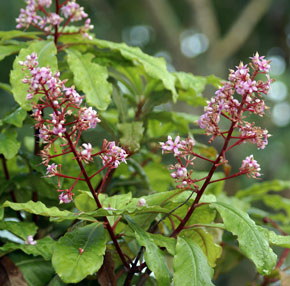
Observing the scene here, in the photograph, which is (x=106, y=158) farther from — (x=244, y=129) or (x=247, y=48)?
(x=247, y=48)

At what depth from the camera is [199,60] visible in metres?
5.04

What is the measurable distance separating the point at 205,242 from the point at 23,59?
578 millimetres

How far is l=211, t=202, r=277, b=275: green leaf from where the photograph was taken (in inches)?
28.3

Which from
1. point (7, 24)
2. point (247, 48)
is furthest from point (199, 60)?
point (247, 48)

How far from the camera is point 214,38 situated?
503 cm

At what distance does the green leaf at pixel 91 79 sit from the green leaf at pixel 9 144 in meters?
0.19

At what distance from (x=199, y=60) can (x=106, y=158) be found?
448 cm

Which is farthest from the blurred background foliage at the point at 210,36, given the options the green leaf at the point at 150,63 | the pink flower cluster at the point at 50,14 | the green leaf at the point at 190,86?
the pink flower cluster at the point at 50,14

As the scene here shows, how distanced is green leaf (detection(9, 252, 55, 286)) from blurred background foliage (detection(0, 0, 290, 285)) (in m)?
2.15

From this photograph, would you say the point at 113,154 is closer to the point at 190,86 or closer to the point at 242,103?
the point at 242,103

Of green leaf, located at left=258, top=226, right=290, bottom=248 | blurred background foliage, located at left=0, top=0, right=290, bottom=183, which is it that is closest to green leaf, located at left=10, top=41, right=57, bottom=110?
green leaf, located at left=258, top=226, right=290, bottom=248

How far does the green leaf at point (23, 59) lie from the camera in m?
0.89

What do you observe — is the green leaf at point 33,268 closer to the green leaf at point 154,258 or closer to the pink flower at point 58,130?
the green leaf at point 154,258

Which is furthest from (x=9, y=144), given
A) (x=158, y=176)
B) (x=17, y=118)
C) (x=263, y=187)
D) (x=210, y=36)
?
(x=210, y=36)
